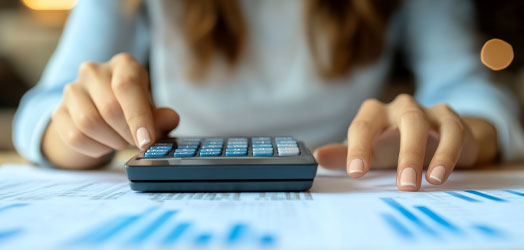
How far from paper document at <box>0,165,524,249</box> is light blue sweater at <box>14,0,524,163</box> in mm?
405

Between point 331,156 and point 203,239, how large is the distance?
8.3 inches

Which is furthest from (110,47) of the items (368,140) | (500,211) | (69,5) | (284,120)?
(69,5)

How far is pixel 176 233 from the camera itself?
0.19 metres

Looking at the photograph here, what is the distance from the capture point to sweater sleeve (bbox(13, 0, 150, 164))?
515mm

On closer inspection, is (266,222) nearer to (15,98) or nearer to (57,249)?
(57,249)

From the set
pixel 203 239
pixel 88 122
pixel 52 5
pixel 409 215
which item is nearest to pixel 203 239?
pixel 203 239

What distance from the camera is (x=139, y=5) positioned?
2.38 ft

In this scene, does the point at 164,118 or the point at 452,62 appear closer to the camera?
the point at 164,118

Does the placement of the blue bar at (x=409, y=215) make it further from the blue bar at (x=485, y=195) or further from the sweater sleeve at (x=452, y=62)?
the sweater sleeve at (x=452, y=62)

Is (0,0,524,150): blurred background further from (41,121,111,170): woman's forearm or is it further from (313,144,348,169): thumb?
(313,144,348,169): thumb

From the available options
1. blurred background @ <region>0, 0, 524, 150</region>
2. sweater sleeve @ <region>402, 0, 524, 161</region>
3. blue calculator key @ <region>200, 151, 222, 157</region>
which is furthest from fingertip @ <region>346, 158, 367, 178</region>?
blurred background @ <region>0, 0, 524, 150</region>

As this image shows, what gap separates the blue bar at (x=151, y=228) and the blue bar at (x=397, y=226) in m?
0.12

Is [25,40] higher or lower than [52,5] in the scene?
lower

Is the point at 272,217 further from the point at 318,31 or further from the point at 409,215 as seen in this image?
the point at 318,31
